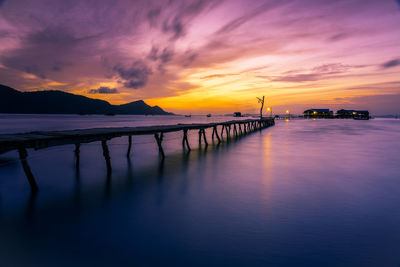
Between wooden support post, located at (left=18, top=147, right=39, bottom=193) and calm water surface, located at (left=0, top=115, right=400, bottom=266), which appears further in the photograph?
wooden support post, located at (left=18, top=147, right=39, bottom=193)

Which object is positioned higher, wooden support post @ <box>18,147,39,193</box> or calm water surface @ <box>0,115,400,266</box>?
wooden support post @ <box>18,147,39,193</box>

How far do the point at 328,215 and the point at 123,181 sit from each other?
6.35 m

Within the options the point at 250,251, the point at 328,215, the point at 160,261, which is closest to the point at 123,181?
the point at 160,261

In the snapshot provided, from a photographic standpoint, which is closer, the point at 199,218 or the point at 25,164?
the point at 199,218

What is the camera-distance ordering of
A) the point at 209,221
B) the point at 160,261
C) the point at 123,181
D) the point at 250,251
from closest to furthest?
the point at 160,261, the point at 250,251, the point at 209,221, the point at 123,181

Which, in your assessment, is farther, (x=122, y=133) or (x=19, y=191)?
(x=122, y=133)

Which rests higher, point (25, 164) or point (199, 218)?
point (25, 164)

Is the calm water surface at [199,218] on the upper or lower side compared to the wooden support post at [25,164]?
lower

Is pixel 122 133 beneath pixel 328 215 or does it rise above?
above

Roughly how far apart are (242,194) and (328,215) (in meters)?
2.37

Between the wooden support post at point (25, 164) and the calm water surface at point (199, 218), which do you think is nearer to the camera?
the calm water surface at point (199, 218)

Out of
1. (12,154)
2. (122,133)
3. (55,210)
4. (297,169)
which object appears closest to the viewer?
(55,210)

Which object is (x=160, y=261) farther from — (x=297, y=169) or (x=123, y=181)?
(x=297, y=169)

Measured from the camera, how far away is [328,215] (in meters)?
5.16
